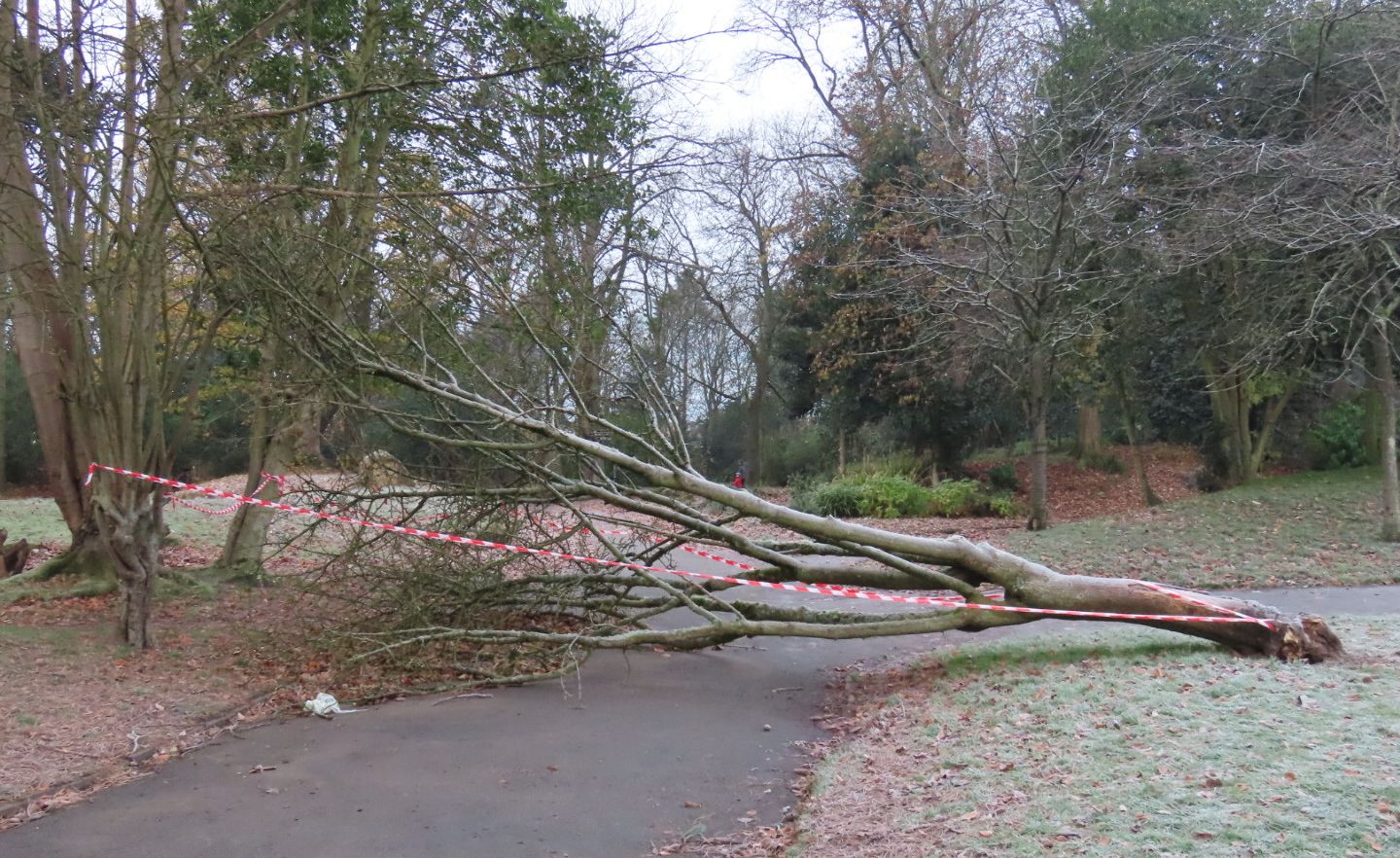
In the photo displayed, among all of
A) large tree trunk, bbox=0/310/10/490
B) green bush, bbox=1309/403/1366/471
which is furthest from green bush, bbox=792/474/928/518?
large tree trunk, bbox=0/310/10/490

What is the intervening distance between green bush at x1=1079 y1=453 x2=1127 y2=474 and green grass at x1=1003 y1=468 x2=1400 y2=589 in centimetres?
815

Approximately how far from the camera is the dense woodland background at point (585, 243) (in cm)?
805

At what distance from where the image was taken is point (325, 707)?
700 cm

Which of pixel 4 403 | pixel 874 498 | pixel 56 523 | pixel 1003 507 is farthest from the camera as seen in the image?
pixel 4 403

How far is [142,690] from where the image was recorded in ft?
23.0

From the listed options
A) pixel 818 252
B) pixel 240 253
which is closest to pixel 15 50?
pixel 240 253

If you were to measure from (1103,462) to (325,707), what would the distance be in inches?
937

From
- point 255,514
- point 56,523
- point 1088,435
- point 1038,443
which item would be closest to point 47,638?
point 255,514

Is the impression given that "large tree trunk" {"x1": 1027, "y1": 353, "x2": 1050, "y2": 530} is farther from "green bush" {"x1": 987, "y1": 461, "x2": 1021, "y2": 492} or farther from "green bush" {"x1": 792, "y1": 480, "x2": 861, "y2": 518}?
"green bush" {"x1": 987, "y1": 461, "x2": 1021, "y2": 492}

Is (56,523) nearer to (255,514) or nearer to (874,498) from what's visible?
(255,514)

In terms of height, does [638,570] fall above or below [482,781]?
above

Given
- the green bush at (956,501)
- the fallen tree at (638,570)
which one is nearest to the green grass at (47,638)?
the fallen tree at (638,570)

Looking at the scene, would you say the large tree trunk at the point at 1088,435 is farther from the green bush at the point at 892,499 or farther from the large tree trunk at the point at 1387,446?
the large tree trunk at the point at 1387,446

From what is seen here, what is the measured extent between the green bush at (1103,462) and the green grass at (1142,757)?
19.6m
